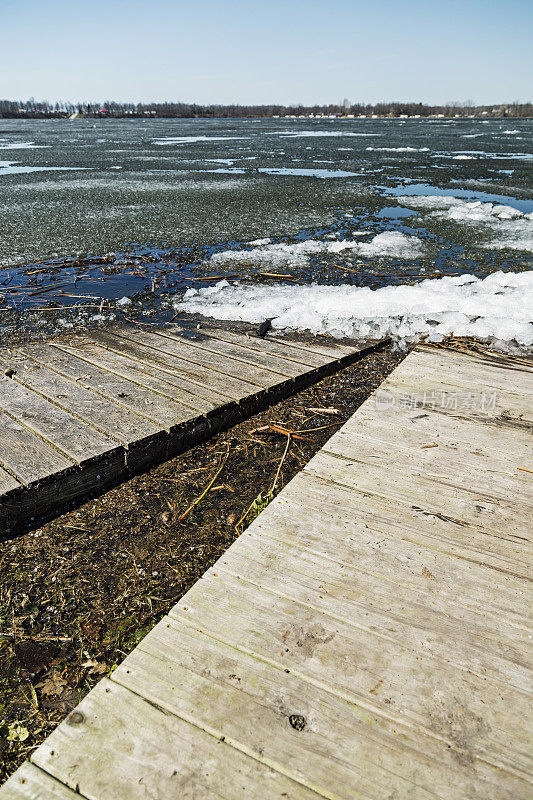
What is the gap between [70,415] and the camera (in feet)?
9.13

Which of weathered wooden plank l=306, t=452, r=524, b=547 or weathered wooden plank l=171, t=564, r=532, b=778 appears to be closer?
weathered wooden plank l=171, t=564, r=532, b=778

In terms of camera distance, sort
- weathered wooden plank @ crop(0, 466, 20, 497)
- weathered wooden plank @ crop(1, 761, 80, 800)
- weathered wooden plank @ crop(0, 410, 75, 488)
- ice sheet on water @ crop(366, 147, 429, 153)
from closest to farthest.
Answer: weathered wooden plank @ crop(1, 761, 80, 800) < weathered wooden plank @ crop(0, 466, 20, 497) < weathered wooden plank @ crop(0, 410, 75, 488) < ice sheet on water @ crop(366, 147, 429, 153)

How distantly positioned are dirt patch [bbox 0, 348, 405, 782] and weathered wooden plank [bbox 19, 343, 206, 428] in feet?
0.87

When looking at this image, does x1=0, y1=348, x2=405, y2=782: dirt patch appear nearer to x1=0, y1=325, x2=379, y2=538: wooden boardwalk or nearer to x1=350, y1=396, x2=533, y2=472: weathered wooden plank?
x1=0, y1=325, x2=379, y2=538: wooden boardwalk

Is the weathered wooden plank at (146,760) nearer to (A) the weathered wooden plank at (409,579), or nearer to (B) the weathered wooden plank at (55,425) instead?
(A) the weathered wooden plank at (409,579)

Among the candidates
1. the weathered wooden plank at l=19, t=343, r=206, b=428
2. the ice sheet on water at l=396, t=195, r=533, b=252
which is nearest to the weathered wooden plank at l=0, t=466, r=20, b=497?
the weathered wooden plank at l=19, t=343, r=206, b=428

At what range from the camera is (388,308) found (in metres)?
4.77

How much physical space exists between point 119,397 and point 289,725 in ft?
7.06

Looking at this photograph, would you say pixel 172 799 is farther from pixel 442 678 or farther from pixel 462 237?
pixel 462 237

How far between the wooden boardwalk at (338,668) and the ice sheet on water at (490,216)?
6378 millimetres

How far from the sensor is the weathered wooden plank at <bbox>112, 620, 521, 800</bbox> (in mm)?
1188

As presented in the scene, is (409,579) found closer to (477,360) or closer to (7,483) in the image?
(7,483)

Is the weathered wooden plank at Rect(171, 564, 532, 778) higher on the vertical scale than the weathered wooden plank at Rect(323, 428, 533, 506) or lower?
lower

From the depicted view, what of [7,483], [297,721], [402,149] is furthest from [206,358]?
[402,149]
